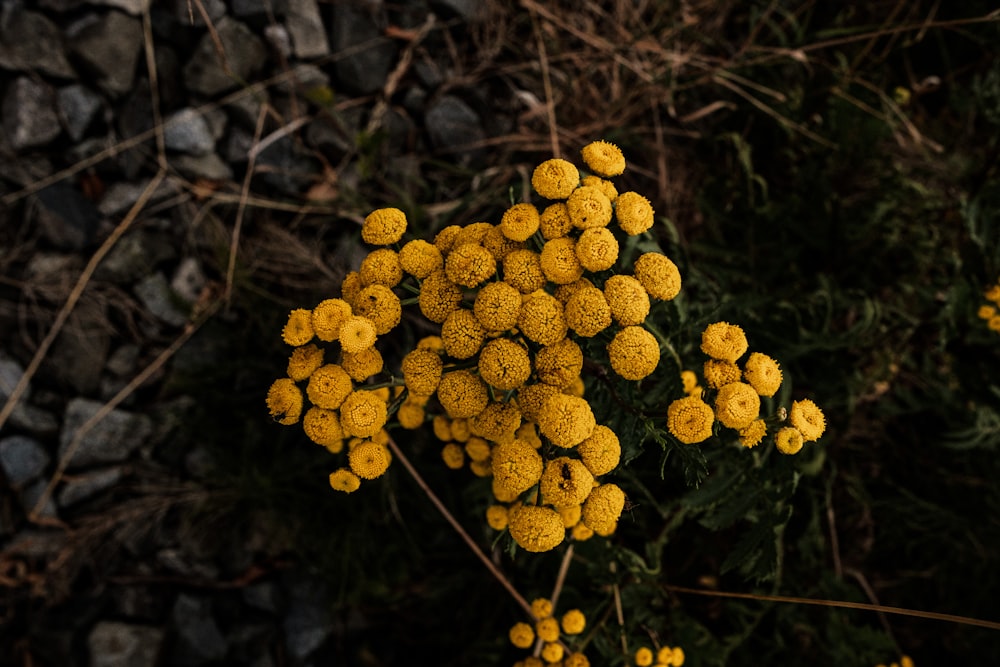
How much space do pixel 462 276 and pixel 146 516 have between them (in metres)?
2.84

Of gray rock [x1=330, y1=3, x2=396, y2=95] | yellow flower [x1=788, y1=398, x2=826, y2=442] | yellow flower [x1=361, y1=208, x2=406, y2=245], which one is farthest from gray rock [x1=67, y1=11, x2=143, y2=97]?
yellow flower [x1=788, y1=398, x2=826, y2=442]

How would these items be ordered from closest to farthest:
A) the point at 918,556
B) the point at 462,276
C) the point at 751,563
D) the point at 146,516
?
the point at 462,276 < the point at 751,563 < the point at 918,556 < the point at 146,516

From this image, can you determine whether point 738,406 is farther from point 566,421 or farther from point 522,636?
point 522,636

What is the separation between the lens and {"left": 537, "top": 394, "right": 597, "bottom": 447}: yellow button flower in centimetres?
174

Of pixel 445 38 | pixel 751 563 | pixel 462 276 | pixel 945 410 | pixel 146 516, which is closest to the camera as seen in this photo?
pixel 462 276

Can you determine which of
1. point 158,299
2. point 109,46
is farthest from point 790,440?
point 109,46

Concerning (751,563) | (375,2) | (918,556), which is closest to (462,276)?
(751,563)

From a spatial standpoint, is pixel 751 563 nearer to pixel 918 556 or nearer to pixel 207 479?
pixel 918 556

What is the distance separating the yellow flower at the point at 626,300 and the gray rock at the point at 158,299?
270 cm

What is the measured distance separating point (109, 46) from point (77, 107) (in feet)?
1.16

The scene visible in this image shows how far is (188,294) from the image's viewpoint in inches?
147

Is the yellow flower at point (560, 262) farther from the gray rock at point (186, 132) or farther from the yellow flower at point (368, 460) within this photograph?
the gray rock at point (186, 132)

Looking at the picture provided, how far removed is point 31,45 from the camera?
11.2ft

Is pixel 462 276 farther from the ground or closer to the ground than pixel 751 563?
farther from the ground
